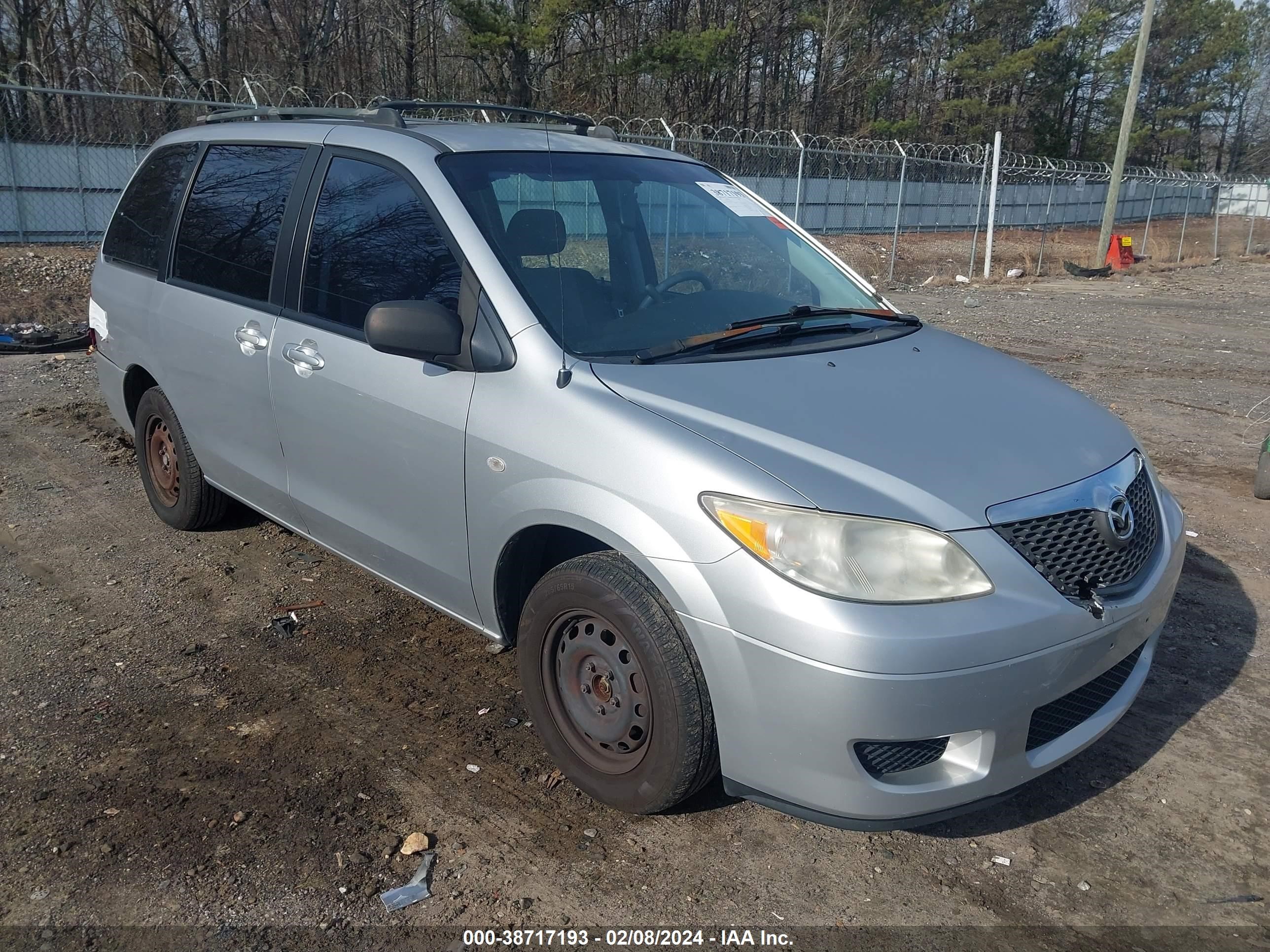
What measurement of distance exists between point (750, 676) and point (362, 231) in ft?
7.08

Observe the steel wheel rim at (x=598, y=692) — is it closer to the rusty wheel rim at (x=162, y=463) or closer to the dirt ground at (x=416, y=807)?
the dirt ground at (x=416, y=807)

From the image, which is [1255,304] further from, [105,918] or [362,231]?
[105,918]

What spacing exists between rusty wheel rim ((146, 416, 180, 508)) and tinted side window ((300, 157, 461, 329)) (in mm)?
1619

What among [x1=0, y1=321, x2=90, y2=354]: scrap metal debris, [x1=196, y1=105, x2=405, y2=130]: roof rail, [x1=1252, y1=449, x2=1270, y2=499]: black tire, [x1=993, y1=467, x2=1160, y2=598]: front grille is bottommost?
[x1=0, y1=321, x2=90, y2=354]: scrap metal debris

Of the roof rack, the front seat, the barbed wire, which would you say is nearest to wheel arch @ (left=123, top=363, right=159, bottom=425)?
the roof rack

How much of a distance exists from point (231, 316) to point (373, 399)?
41.9 inches

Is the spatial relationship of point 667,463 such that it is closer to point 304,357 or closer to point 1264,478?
point 304,357

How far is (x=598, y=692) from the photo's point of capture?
2918 millimetres

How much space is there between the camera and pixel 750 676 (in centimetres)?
246

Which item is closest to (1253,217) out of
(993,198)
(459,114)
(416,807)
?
(993,198)

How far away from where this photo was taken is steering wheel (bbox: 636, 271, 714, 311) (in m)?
3.38

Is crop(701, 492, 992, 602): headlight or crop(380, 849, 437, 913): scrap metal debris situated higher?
crop(701, 492, 992, 602): headlight

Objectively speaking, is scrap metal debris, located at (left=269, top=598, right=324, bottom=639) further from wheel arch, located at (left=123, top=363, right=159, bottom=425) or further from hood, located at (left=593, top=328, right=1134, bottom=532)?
hood, located at (left=593, top=328, right=1134, bottom=532)

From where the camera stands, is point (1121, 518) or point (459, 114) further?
point (459, 114)
